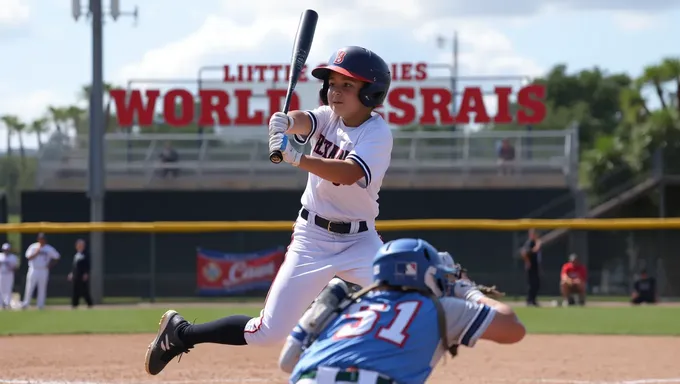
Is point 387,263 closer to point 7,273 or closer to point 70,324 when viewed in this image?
point 70,324

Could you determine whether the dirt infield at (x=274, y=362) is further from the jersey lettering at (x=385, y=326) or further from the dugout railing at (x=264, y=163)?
the dugout railing at (x=264, y=163)

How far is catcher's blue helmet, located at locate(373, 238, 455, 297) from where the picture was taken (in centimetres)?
378

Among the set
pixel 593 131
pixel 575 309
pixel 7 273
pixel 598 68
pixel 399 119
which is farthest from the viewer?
pixel 598 68

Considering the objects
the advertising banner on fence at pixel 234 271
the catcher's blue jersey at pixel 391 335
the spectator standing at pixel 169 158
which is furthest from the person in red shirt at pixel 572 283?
the catcher's blue jersey at pixel 391 335

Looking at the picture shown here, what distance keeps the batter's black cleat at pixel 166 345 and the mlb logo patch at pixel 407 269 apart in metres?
2.43

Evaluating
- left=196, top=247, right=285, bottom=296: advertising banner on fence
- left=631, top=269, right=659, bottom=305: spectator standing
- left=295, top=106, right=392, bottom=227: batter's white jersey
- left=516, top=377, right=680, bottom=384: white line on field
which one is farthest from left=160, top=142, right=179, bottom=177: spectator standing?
left=295, top=106, right=392, bottom=227: batter's white jersey

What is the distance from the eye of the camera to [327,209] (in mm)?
5805

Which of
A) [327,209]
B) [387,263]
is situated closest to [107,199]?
[327,209]

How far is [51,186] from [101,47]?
634 centimetres

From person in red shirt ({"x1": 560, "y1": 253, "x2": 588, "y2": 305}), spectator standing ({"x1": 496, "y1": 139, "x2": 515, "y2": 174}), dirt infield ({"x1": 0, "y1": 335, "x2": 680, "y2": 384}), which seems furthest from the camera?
spectator standing ({"x1": 496, "y1": 139, "x2": 515, "y2": 174})

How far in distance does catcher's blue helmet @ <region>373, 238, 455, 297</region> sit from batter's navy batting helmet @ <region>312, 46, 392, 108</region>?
6.36 feet

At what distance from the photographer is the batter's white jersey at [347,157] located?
562 cm

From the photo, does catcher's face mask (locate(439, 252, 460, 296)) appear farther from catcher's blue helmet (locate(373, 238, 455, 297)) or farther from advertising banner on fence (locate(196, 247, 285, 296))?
advertising banner on fence (locate(196, 247, 285, 296))

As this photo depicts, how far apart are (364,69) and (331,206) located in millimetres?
745
